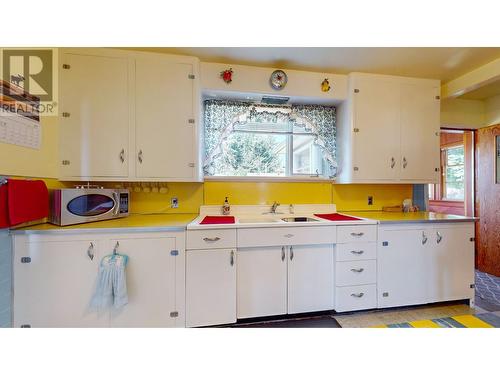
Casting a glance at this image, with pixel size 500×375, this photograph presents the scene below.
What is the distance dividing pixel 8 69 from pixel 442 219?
3.66m

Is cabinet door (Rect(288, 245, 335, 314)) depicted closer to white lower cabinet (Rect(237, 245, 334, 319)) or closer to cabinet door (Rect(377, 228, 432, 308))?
white lower cabinet (Rect(237, 245, 334, 319))

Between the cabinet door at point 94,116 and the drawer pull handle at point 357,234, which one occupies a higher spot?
the cabinet door at point 94,116

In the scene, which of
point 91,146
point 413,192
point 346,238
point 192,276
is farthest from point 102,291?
point 413,192

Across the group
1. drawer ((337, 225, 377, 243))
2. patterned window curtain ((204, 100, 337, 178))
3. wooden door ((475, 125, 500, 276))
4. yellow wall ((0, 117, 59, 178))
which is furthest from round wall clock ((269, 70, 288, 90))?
wooden door ((475, 125, 500, 276))

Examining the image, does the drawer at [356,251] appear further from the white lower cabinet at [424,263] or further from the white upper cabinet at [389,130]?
the white upper cabinet at [389,130]

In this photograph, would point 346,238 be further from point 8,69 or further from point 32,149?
point 8,69

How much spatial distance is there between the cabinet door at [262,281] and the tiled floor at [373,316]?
0.28 feet

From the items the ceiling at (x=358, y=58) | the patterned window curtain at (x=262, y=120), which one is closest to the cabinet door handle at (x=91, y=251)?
the patterned window curtain at (x=262, y=120)

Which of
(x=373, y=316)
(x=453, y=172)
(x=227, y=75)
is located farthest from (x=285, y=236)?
(x=453, y=172)

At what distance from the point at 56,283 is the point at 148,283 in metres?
0.60

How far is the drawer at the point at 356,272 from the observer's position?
1857 millimetres

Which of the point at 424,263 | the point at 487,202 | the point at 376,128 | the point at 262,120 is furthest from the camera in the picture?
the point at 487,202

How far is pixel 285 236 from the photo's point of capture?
1.78 metres

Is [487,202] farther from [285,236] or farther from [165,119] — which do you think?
[165,119]
